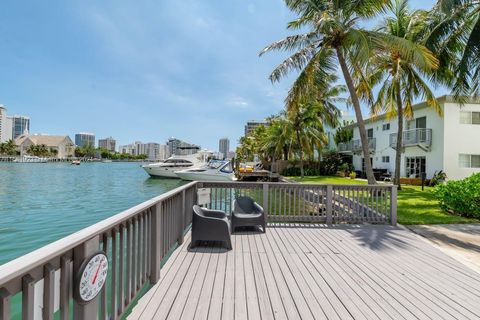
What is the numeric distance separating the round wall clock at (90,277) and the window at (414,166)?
22099 millimetres

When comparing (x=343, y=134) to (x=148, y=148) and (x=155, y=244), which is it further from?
(x=148, y=148)

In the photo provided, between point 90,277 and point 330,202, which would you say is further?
point 330,202

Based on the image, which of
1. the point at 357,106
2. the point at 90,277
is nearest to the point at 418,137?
the point at 357,106

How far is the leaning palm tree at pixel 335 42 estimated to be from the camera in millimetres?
8922

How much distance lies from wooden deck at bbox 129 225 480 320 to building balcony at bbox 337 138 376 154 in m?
21.0

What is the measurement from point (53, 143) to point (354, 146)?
132 meters

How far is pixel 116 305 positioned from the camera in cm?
231

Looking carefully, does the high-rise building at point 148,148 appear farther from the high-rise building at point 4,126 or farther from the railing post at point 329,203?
the railing post at point 329,203

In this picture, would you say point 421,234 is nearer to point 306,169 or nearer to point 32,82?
point 306,169

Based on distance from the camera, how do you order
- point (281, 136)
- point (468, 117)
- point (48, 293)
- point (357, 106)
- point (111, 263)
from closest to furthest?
point (48, 293) → point (111, 263) → point (357, 106) → point (468, 117) → point (281, 136)

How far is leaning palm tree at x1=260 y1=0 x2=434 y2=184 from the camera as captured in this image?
8922 mm

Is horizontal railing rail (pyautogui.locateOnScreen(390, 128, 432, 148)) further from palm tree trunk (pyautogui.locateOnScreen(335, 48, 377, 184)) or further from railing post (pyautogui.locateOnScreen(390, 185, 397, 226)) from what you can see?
railing post (pyautogui.locateOnScreen(390, 185, 397, 226))

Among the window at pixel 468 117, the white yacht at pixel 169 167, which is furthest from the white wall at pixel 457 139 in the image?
the white yacht at pixel 169 167

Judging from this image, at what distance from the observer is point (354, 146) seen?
26.1 metres
